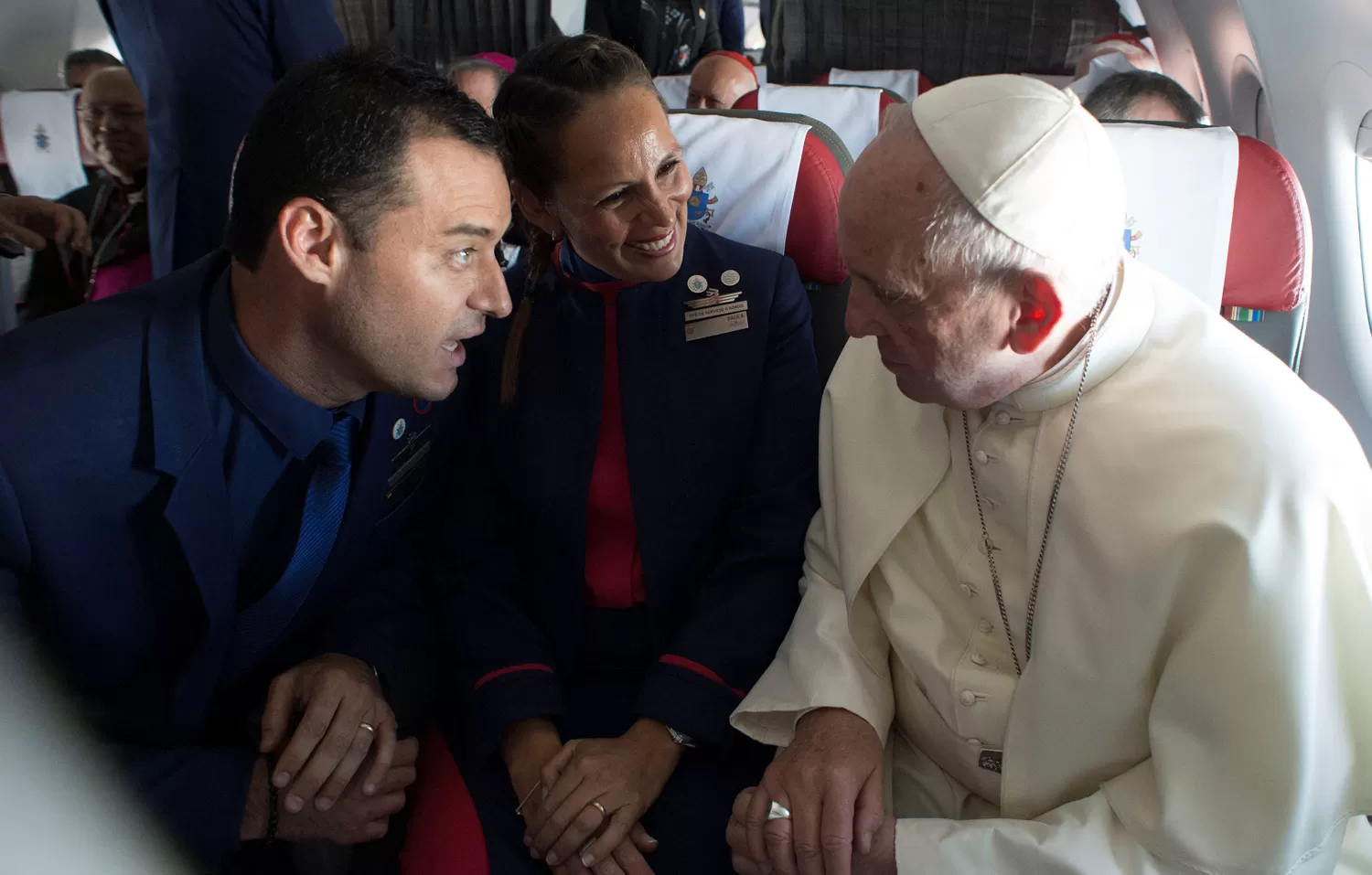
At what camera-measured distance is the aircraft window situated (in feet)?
8.61

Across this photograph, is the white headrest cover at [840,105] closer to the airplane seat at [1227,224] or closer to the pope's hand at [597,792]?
the airplane seat at [1227,224]

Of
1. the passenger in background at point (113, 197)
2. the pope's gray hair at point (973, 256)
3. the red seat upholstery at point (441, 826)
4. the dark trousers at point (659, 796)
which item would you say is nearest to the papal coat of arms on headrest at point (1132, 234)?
the pope's gray hair at point (973, 256)

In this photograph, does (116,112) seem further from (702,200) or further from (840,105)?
(840,105)

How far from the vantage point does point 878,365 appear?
165cm

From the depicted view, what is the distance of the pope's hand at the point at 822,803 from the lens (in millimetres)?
1372

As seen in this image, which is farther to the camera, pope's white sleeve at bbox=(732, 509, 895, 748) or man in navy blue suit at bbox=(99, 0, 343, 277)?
man in navy blue suit at bbox=(99, 0, 343, 277)

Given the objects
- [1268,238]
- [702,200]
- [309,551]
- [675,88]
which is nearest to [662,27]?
[675,88]

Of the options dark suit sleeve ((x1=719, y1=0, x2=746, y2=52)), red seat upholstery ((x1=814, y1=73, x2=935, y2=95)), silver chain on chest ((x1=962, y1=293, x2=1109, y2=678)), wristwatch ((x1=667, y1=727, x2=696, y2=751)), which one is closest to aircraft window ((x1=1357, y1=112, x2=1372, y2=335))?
silver chain on chest ((x1=962, y1=293, x2=1109, y2=678))

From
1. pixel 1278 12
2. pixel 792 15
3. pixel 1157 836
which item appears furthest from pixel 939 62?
pixel 1157 836

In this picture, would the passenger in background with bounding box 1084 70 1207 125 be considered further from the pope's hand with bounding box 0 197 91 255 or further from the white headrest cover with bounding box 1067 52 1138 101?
the pope's hand with bounding box 0 197 91 255

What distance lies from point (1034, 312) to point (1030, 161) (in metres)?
0.19

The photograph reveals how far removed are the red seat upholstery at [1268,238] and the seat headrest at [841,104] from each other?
5.33 ft

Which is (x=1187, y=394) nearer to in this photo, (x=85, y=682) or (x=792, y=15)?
(x=85, y=682)

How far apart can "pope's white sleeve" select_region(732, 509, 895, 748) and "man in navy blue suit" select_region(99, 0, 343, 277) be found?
194 centimetres
